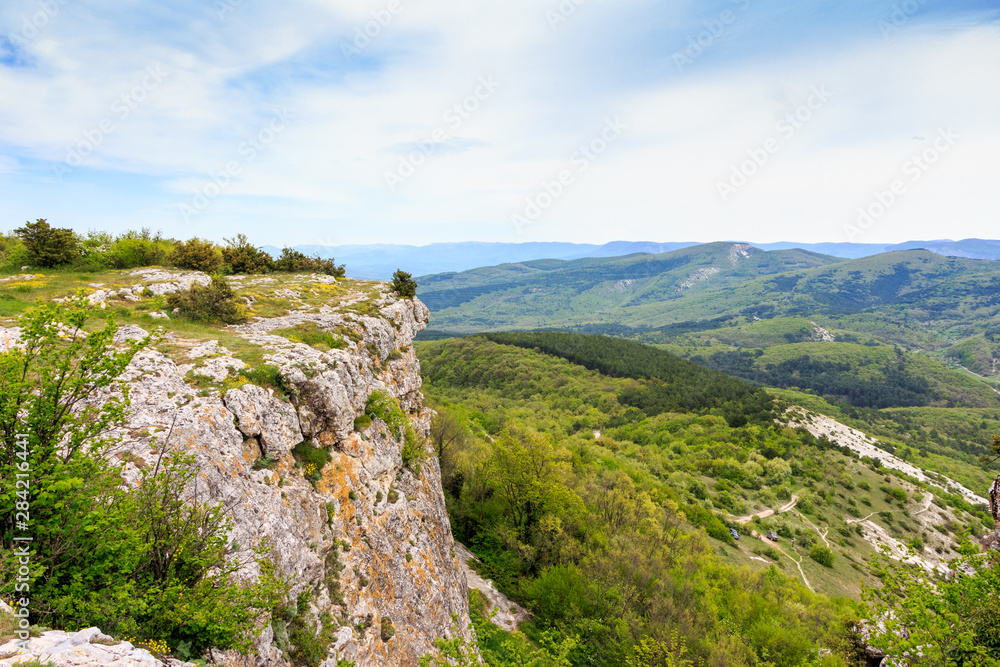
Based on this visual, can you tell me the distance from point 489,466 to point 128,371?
30.5 m

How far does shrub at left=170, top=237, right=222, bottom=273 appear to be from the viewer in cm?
2648

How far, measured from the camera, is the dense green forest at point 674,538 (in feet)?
87.8

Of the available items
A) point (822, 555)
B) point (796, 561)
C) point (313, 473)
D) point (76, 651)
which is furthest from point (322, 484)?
point (822, 555)

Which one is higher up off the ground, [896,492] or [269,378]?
[269,378]

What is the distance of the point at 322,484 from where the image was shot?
47.7 feet

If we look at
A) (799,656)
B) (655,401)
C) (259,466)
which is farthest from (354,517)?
(655,401)

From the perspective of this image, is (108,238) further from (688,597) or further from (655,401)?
(655,401)

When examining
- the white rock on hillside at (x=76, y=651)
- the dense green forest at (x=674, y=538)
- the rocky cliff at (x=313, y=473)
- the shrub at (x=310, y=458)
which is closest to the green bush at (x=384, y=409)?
the rocky cliff at (x=313, y=473)

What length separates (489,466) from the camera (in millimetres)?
37812

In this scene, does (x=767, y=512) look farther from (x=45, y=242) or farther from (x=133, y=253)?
(x=45, y=242)

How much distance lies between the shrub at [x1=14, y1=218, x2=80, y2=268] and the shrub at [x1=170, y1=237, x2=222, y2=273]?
16.4ft

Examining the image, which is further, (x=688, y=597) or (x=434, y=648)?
(x=688, y=597)

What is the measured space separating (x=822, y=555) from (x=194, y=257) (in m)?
81.9

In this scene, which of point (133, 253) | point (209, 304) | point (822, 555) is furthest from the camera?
point (822, 555)
